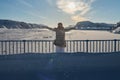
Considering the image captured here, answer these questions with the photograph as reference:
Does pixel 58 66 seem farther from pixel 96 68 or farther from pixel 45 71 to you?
pixel 96 68

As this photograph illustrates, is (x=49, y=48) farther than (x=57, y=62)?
Yes

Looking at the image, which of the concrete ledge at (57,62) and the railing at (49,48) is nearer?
the concrete ledge at (57,62)

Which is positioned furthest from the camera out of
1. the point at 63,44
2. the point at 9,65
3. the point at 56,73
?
the point at 63,44

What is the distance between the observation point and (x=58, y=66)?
9406mm

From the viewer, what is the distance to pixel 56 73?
8.63 meters

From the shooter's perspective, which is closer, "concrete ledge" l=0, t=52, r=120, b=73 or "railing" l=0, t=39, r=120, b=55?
"concrete ledge" l=0, t=52, r=120, b=73

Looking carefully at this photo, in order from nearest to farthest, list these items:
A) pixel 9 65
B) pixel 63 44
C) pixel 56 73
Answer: pixel 56 73 → pixel 9 65 → pixel 63 44

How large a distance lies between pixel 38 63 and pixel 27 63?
0.50 meters

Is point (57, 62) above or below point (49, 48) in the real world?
below

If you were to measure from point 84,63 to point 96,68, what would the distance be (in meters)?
0.60

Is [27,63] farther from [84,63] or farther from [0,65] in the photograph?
[84,63]

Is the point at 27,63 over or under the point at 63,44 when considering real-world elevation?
under

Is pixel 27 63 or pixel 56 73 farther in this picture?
pixel 27 63

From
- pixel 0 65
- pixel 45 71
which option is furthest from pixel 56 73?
pixel 0 65
